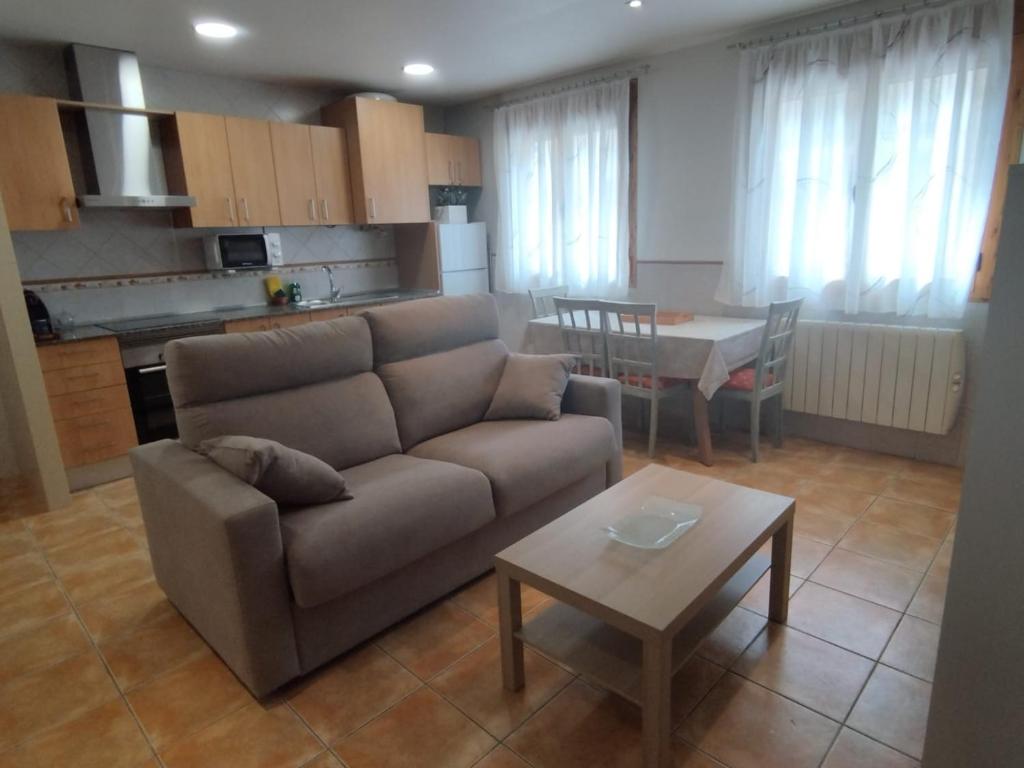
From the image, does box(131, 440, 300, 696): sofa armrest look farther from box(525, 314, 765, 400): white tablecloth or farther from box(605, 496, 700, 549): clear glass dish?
box(525, 314, 765, 400): white tablecloth

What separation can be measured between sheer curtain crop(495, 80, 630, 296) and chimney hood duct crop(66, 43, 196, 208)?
2447 millimetres

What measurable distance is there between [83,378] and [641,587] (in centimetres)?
325

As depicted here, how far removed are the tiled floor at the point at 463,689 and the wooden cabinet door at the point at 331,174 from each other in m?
2.89

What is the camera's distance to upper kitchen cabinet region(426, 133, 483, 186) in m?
4.95

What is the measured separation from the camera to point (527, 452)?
2311 mm

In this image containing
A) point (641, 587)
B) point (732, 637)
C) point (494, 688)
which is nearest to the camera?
point (641, 587)

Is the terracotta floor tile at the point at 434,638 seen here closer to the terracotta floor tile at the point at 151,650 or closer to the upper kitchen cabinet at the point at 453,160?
the terracotta floor tile at the point at 151,650

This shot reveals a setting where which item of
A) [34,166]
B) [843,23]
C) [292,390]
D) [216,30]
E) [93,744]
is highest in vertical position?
[216,30]

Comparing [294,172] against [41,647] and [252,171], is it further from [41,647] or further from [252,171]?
[41,647]

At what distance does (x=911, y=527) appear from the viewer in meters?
2.55

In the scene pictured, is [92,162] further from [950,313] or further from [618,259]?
[950,313]

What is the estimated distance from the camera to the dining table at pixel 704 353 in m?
3.14

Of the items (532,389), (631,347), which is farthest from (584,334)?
(532,389)

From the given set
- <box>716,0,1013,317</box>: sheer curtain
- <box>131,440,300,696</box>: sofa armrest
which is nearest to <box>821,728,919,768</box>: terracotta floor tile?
<box>131,440,300,696</box>: sofa armrest
